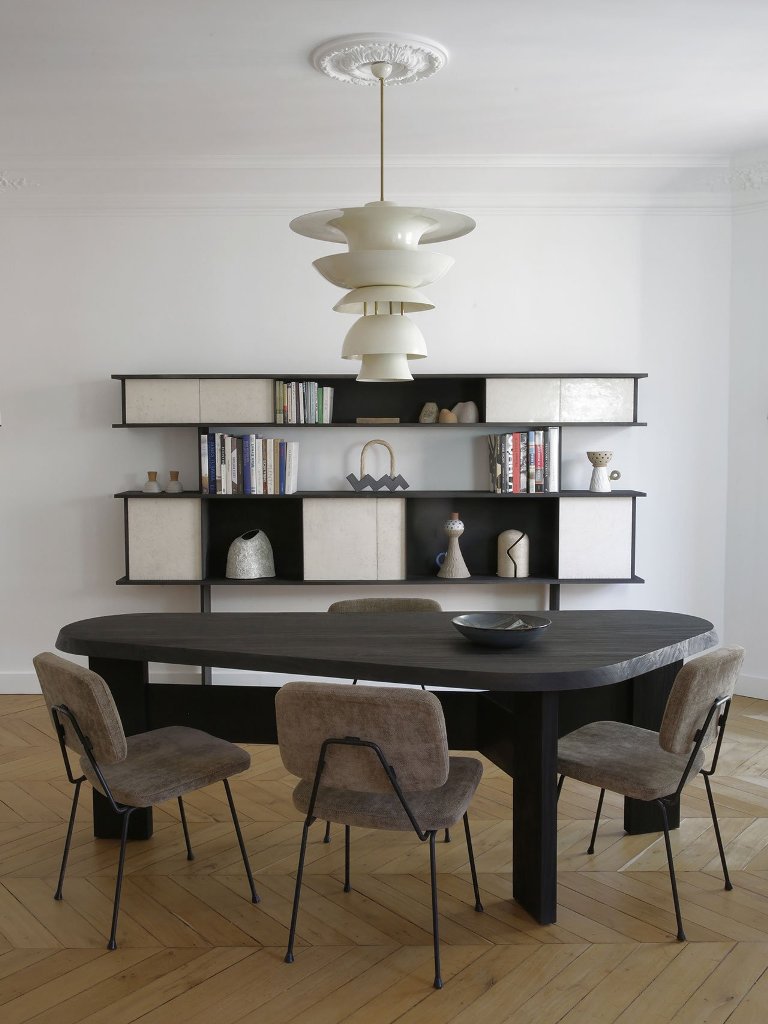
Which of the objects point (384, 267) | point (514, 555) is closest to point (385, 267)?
point (384, 267)

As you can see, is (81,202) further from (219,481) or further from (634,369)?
(634,369)

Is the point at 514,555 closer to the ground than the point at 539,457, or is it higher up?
closer to the ground

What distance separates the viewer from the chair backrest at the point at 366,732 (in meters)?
2.35

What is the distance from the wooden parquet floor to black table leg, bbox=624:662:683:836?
2.9 inches

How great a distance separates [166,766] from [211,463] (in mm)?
2535

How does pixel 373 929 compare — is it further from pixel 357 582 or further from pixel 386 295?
pixel 357 582

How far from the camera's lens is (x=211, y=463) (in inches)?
204

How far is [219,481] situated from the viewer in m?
5.18

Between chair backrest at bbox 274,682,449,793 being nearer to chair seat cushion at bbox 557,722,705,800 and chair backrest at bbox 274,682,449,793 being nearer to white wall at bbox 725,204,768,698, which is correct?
chair seat cushion at bbox 557,722,705,800

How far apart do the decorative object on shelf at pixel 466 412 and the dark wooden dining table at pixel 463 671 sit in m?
1.98

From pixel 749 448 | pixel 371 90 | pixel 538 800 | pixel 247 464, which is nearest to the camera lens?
pixel 538 800

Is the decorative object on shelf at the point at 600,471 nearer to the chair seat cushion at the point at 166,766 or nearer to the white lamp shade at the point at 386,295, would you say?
the white lamp shade at the point at 386,295

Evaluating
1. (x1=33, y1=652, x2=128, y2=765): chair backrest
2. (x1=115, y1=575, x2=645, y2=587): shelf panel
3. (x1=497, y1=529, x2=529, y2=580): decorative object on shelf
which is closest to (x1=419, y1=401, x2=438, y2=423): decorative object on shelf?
(x1=497, y1=529, x2=529, y2=580): decorative object on shelf

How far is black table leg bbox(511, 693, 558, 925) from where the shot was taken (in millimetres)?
2768
